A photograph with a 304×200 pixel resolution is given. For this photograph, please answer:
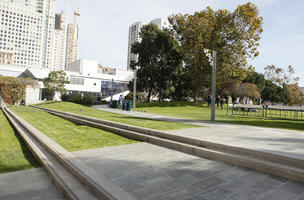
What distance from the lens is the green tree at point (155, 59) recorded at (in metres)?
32.3

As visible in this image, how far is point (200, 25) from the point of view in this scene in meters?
24.6

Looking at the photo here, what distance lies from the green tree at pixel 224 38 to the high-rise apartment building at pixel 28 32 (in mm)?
150994

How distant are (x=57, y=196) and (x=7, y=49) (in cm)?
18210

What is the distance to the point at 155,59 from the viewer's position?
33.2 metres

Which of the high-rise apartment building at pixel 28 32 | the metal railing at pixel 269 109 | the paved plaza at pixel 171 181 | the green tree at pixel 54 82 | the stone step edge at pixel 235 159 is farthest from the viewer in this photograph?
the high-rise apartment building at pixel 28 32

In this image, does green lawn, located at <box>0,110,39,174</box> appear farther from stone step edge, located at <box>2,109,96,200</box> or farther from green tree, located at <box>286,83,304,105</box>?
green tree, located at <box>286,83,304,105</box>

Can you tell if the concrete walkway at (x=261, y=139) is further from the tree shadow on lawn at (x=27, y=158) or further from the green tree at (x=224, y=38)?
the green tree at (x=224, y=38)

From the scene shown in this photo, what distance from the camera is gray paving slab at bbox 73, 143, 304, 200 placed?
9.12 ft

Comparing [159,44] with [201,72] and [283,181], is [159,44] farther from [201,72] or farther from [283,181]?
[283,181]

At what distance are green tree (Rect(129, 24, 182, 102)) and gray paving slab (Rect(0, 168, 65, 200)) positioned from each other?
29.0 m

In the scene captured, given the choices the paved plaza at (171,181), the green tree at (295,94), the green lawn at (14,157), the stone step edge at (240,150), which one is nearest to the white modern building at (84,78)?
the green lawn at (14,157)

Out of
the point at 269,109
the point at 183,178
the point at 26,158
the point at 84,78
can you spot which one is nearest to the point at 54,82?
the point at 84,78

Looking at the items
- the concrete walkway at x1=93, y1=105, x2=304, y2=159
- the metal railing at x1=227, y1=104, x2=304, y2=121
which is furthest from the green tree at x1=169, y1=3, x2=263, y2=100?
the concrete walkway at x1=93, y1=105, x2=304, y2=159

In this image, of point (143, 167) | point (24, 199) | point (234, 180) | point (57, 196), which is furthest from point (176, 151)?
point (24, 199)
